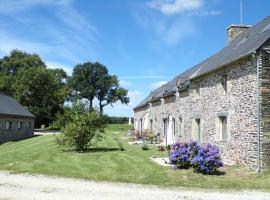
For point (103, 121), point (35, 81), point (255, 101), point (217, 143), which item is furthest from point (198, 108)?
point (35, 81)

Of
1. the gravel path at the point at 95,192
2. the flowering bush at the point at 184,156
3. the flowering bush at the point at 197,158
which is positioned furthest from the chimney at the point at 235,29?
the gravel path at the point at 95,192

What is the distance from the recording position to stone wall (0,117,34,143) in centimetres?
3630

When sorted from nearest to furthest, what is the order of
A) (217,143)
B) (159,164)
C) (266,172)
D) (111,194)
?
(111,194), (266,172), (159,164), (217,143)

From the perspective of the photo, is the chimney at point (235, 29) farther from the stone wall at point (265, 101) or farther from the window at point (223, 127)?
the stone wall at point (265, 101)

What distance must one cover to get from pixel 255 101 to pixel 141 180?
5794 millimetres

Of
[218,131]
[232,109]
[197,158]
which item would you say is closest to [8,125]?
[218,131]

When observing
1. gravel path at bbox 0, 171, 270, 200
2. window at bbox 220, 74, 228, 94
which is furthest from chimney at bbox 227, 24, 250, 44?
gravel path at bbox 0, 171, 270, 200

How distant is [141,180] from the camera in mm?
14055

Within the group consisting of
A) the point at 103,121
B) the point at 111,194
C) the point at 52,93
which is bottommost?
the point at 111,194

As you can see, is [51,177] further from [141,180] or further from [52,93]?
[52,93]

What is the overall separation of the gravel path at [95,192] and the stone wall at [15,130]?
78.1 feet

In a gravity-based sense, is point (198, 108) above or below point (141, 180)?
above

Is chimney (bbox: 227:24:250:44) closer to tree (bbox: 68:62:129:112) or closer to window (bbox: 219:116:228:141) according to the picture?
window (bbox: 219:116:228:141)

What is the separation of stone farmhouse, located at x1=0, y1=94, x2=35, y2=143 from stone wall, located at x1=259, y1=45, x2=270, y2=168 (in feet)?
83.4
